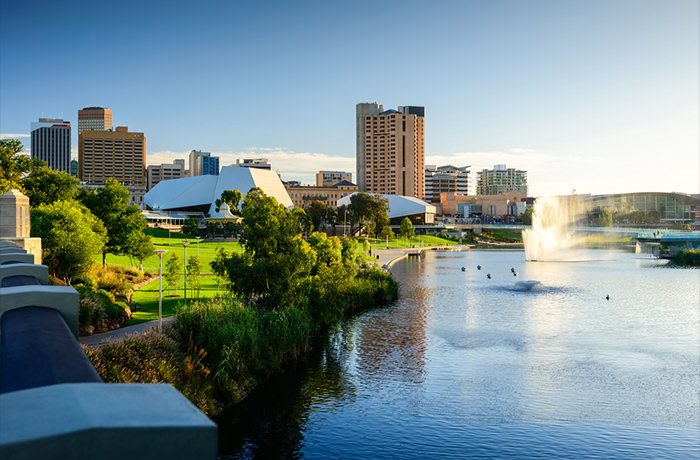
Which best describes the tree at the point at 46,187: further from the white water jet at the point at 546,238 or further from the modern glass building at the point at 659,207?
the modern glass building at the point at 659,207

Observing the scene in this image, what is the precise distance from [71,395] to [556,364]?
78.5ft

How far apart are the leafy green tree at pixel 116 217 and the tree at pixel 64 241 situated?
926 cm

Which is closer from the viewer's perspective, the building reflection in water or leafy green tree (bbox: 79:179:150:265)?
Answer: the building reflection in water

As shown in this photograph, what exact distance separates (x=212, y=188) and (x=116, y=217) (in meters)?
117

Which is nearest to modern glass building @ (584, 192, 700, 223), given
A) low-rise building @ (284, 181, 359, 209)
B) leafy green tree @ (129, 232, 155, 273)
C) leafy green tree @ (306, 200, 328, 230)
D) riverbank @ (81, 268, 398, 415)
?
low-rise building @ (284, 181, 359, 209)

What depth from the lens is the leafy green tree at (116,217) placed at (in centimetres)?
3716

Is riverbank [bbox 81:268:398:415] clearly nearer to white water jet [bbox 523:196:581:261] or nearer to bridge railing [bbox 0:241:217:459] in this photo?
bridge railing [bbox 0:241:217:459]

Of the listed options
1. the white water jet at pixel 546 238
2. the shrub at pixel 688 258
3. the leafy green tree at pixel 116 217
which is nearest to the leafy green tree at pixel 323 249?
the leafy green tree at pixel 116 217

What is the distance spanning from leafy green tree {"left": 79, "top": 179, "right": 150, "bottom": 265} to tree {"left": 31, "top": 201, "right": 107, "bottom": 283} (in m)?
9.26

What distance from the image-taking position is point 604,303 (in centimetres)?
3903

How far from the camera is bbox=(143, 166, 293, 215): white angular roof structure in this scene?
14625cm

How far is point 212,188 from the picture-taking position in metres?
153

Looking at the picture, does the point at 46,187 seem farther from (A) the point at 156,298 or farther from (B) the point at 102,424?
(B) the point at 102,424

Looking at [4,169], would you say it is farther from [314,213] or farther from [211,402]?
[314,213]
